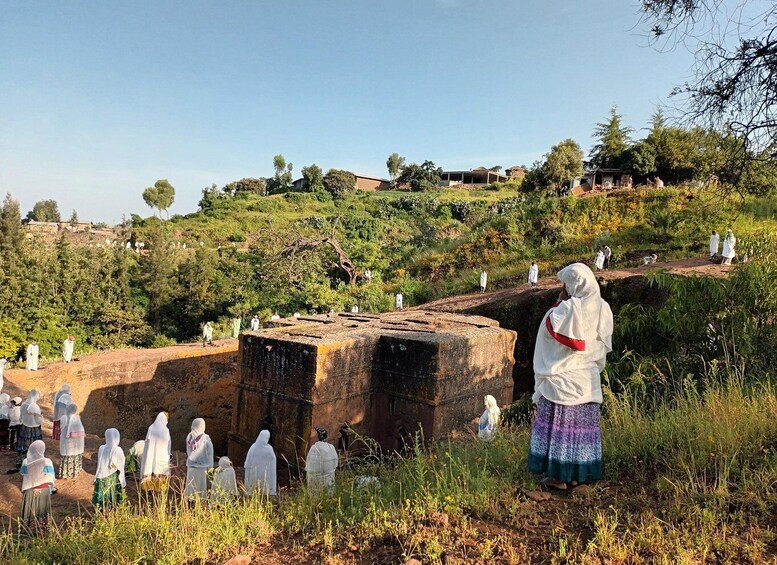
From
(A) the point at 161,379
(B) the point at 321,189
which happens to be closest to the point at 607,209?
(A) the point at 161,379

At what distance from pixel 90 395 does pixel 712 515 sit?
469 inches

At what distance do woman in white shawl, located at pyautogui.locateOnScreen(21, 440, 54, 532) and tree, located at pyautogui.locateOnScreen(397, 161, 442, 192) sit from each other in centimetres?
4926

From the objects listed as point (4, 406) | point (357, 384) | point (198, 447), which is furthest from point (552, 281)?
point (4, 406)

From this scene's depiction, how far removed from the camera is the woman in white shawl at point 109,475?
6.32 meters

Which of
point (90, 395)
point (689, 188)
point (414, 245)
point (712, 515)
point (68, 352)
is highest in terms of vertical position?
point (689, 188)

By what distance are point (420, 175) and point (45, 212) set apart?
5658cm

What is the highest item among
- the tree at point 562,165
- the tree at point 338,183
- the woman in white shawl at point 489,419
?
the tree at point 338,183

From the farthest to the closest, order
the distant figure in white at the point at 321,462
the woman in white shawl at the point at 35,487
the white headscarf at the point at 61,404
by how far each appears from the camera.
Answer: the white headscarf at the point at 61,404 → the distant figure in white at the point at 321,462 → the woman in white shawl at the point at 35,487

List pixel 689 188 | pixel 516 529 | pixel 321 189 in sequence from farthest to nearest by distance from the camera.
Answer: pixel 321 189 → pixel 689 188 → pixel 516 529

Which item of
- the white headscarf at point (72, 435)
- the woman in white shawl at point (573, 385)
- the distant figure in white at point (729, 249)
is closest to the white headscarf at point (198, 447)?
the white headscarf at point (72, 435)

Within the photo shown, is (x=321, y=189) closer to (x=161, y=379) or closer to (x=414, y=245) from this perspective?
(x=414, y=245)

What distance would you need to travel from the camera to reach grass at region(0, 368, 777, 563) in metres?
2.76

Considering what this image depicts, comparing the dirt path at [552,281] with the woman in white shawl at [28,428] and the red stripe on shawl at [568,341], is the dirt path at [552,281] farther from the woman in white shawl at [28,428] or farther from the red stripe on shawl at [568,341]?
the red stripe on shawl at [568,341]

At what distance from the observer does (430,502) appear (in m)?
3.26
